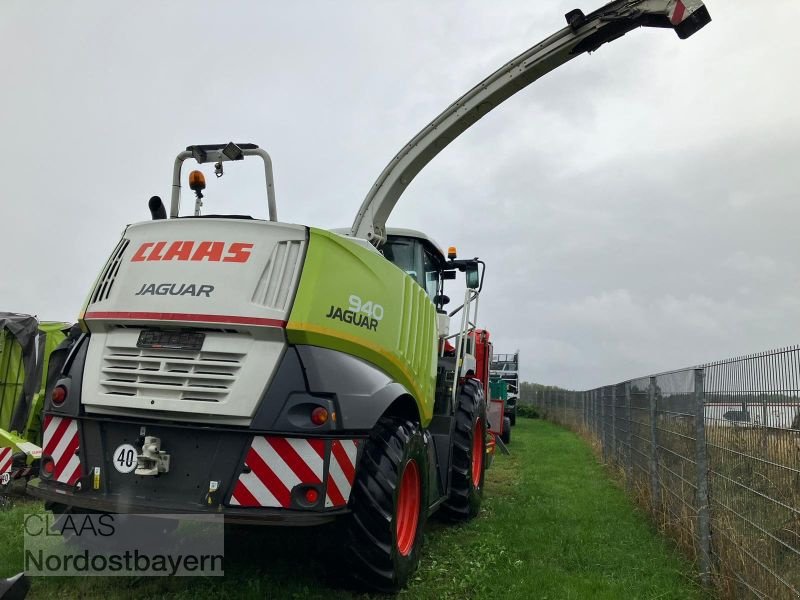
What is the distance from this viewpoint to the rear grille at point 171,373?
12.6ft

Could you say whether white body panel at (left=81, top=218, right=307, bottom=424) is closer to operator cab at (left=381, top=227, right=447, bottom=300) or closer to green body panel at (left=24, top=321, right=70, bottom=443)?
operator cab at (left=381, top=227, right=447, bottom=300)

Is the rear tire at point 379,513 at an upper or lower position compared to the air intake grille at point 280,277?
lower

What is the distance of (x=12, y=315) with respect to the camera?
854 cm

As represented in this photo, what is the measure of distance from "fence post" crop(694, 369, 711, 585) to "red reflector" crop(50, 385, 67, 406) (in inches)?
180

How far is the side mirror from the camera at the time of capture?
24.6ft

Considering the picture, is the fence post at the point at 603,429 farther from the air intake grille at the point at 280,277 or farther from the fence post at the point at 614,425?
the air intake grille at the point at 280,277

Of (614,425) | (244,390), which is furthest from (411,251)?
(614,425)

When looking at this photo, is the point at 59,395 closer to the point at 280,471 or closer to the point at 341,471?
the point at 280,471

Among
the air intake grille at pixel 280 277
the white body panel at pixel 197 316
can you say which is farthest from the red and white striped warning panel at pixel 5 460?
the air intake grille at pixel 280 277

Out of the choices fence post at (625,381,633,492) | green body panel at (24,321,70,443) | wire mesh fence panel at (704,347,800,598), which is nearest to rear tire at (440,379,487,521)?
wire mesh fence panel at (704,347,800,598)

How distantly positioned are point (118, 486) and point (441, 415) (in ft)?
10.2

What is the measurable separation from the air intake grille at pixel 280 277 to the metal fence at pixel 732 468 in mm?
2794

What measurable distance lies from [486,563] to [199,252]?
3.26 m

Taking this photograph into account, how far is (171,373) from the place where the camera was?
3932 mm
